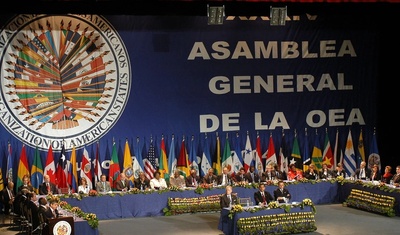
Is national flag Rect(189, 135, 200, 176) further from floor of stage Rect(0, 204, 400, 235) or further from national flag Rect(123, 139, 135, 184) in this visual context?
floor of stage Rect(0, 204, 400, 235)

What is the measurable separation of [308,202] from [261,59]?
7722 mm

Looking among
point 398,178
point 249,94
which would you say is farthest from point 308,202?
point 249,94

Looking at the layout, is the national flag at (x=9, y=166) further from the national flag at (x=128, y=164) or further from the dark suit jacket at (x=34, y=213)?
the dark suit jacket at (x=34, y=213)

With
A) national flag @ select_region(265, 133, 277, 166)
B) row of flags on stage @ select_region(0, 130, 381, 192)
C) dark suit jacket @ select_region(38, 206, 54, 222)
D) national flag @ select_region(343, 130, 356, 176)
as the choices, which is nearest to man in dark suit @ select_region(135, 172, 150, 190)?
row of flags on stage @ select_region(0, 130, 381, 192)

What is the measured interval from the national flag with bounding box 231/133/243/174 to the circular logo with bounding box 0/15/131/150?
3811 millimetres

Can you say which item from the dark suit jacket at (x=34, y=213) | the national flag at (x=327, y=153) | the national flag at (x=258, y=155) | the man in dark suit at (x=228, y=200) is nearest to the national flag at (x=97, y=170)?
the national flag at (x=258, y=155)

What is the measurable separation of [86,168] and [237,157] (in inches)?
190

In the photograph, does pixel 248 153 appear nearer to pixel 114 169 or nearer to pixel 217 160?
pixel 217 160

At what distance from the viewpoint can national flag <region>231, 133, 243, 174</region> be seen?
2325 cm

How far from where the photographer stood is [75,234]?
49.8 feet

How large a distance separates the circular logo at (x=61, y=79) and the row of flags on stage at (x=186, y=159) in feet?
2.13

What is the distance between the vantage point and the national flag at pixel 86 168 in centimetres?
2189

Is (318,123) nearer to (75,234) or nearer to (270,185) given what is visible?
(270,185)

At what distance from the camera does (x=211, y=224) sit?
60.6 feet
